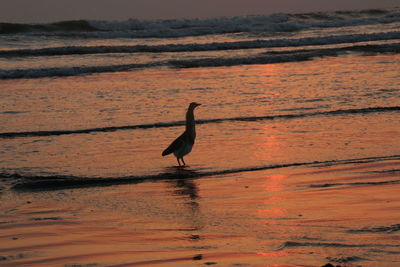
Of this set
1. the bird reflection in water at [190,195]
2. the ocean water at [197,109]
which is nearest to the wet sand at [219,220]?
the bird reflection in water at [190,195]

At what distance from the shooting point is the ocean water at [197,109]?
1055 centimetres

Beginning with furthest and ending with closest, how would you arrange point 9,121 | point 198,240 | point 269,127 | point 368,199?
1. point 9,121
2. point 269,127
3. point 368,199
4. point 198,240

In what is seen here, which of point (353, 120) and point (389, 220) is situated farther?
point (353, 120)

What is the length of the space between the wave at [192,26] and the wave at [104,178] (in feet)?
94.6

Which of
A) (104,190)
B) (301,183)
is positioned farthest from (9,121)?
(301,183)

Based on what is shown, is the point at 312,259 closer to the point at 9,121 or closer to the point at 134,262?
the point at 134,262

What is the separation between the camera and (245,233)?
7.07 m

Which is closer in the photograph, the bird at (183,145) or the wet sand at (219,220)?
the wet sand at (219,220)

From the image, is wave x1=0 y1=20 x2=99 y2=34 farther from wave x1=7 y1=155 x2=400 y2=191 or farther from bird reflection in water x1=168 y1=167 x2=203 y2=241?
bird reflection in water x1=168 y1=167 x2=203 y2=241

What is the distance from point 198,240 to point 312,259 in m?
1.11

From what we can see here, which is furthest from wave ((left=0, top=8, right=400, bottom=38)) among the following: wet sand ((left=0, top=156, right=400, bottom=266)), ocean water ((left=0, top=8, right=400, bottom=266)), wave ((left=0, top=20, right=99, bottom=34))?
wet sand ((left=0, top=156, right=400, bottom=266))

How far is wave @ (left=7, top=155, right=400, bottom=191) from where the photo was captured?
9.62 metres

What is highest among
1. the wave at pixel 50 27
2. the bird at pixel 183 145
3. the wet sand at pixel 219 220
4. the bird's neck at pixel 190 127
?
the wave at pixel 50 27

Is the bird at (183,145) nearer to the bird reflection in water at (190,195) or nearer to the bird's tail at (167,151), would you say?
the bird's tail at (167,151)
